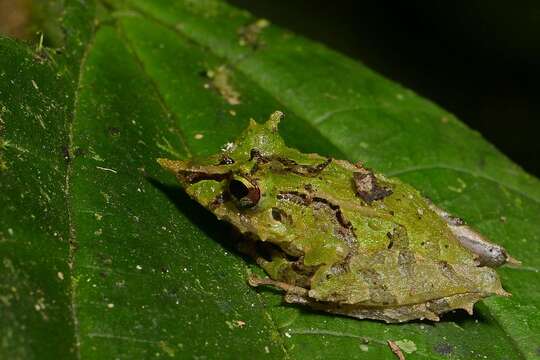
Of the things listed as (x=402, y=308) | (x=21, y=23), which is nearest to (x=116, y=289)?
(x=402, y=308)

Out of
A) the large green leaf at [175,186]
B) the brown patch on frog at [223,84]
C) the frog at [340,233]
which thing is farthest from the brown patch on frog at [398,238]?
the brown patch on frog at [223,84]

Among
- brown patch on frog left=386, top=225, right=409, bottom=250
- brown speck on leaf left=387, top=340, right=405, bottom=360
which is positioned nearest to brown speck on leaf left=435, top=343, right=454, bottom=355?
brown speck on leaf left=387, top=340, right=405, bottom=360

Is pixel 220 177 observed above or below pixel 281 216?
above

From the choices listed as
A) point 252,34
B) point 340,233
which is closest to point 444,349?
point 340,233

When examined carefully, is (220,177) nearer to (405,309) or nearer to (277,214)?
(277,214)

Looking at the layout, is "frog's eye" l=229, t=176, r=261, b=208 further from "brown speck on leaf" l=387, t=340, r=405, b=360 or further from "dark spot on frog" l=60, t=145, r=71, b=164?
"brown speck on leaf" l=387, t=340, r=405, b=360

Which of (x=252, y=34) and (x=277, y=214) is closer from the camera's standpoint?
(x=277, y=214)

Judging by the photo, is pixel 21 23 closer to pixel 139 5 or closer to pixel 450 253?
pixel 139 5
